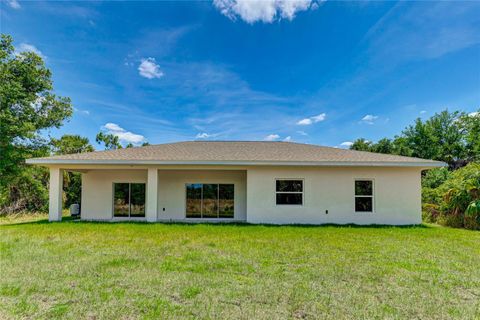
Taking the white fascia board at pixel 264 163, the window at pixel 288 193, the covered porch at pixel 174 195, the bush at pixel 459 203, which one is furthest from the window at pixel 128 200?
the bush at pixel 459 203

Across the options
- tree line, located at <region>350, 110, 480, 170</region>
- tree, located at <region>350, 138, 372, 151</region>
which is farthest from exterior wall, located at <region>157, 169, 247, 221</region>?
tree line, located at <region>350, 110, 480, 170</region>

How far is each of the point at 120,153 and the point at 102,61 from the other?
6782 millimetres

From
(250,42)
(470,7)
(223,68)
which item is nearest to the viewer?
(470,7)

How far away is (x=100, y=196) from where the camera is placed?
44.9ft

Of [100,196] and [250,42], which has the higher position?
[250,42]

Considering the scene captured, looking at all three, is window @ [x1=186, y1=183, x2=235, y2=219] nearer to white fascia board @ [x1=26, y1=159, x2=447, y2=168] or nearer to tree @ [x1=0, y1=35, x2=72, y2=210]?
white fascia board @ [x1=26, y1=159, x2=447, y2=168]

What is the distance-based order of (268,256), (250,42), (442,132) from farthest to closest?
(442,132)
(250,42)
(268,256)

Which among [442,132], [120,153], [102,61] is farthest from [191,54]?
[442,132]

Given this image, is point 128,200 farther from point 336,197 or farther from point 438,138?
point 438,138

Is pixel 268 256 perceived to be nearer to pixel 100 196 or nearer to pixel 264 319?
pixel 264 319

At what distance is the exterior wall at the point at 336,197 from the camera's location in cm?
1212

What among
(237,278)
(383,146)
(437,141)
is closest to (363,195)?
(237,278)

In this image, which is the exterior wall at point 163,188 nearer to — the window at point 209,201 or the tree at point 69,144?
the window at point 209,201

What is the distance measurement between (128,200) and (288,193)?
815 cm
